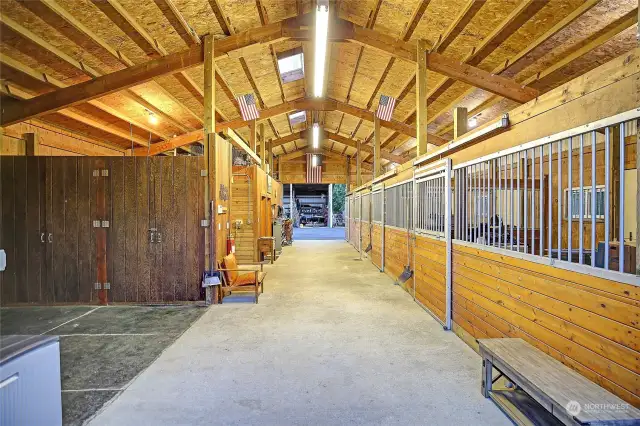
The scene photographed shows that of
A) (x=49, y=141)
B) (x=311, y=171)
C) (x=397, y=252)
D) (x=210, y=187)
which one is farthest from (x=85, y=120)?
(x=311, y=171)

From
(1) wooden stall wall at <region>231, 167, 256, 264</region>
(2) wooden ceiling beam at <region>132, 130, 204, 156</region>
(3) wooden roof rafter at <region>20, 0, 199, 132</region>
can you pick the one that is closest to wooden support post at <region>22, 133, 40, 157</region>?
(3) wooden roof rafter at <region>20, 0, 199, 132</region>

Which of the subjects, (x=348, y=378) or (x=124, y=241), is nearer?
(x=348, y=378)

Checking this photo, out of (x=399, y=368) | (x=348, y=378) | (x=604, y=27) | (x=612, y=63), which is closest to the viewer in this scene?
(x=612, y=63)

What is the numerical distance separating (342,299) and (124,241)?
134 inches

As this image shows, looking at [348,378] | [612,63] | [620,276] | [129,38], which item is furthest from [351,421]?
[129,38]

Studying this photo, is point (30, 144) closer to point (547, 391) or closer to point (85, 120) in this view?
point (85, 120)

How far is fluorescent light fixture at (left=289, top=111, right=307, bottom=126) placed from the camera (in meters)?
13.3

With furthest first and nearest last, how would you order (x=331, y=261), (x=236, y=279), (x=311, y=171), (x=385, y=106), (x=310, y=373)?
1. (x=311, y=171)
2. (x=331, y=261)
3. (x=385, y=106)
4. (x=236, y=279)
5. (x=310, y=373)

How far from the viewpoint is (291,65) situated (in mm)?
8820

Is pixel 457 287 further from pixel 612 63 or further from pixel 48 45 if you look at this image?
pixel 48 45

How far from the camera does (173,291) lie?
5.54 m

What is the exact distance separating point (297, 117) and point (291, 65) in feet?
15.8

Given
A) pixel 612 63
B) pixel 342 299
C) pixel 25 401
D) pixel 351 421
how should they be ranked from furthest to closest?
1. pixel 342 299
2. pixel 351 421
3. pixel 612 63
4. pixel 25 401

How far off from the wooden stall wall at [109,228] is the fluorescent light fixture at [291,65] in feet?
12.7
